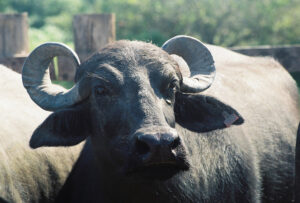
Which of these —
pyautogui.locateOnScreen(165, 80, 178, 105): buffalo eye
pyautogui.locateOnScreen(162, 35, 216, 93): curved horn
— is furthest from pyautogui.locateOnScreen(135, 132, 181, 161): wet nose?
pyautogui.locateOnScreen(162, 35, 216, 93): curved horn

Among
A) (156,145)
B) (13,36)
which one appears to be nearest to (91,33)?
(13,36)

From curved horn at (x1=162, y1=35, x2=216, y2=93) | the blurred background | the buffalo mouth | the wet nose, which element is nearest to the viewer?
the wet nose

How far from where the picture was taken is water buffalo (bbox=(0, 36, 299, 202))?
368 cm

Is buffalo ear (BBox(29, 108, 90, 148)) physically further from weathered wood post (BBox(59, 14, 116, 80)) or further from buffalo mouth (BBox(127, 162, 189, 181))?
weathered wood post (BBox(59, 14, 116, 80))

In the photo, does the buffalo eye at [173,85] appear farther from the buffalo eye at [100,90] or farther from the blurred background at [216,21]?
the blurred background at [216,21]

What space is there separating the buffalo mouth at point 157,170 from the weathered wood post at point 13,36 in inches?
174

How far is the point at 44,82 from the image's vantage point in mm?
4375

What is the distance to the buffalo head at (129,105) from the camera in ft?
11.7

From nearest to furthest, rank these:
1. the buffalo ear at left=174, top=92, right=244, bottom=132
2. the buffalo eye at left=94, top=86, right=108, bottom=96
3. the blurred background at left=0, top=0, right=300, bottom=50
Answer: the buffalo eye at left=94, top=86, right=108, bottom=96 < the buffalo ear at left=174, top=92, right=244, bottom=132 < the blurred background at left=0, top=0, right=300, bottom=50

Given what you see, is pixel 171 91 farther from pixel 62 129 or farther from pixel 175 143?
pixel 62 129

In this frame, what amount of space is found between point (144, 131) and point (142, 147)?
4.0 inches

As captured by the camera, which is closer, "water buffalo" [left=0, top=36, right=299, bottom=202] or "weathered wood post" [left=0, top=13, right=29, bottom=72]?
"water buffalo" [left=0, top=36, right=299, bottom=202]

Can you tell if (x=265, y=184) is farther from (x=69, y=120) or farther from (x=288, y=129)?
(x=69, y=120)

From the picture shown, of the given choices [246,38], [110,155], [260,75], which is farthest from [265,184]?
[246,38]
